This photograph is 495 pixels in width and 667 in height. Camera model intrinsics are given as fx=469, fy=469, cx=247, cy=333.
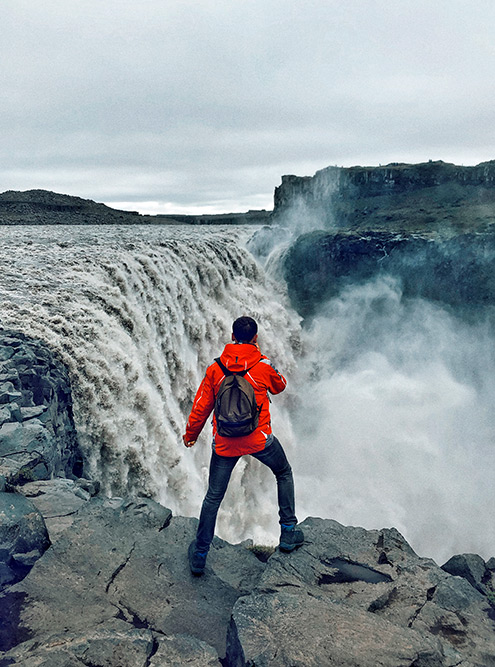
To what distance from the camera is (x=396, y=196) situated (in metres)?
36.7

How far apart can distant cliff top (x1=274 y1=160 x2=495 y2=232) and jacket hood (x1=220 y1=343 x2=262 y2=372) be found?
25657 mm

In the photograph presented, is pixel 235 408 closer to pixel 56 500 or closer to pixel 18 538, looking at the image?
pixel 18 538

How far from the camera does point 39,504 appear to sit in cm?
483

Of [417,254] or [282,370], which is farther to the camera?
[417,254]

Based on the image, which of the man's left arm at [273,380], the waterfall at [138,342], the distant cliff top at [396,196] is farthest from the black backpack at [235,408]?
the distant cliff top at [396,196]

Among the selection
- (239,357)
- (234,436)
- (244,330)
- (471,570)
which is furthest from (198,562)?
(471,570)

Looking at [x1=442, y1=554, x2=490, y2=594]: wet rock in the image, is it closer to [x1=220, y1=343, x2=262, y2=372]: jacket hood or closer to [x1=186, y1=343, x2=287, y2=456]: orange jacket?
[x1=186, y1=343, x2=287, y2=456]: orange jacket

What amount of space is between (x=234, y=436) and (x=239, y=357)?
0.66 m

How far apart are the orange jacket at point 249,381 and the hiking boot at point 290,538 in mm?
1039

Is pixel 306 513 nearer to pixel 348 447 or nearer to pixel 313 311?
pixel 348 447

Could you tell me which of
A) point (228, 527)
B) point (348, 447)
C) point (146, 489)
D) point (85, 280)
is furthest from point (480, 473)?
point (85, 280)

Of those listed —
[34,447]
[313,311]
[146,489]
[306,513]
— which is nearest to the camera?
[34,447]

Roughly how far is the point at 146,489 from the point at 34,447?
3.90 metres

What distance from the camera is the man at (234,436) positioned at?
399 cm
